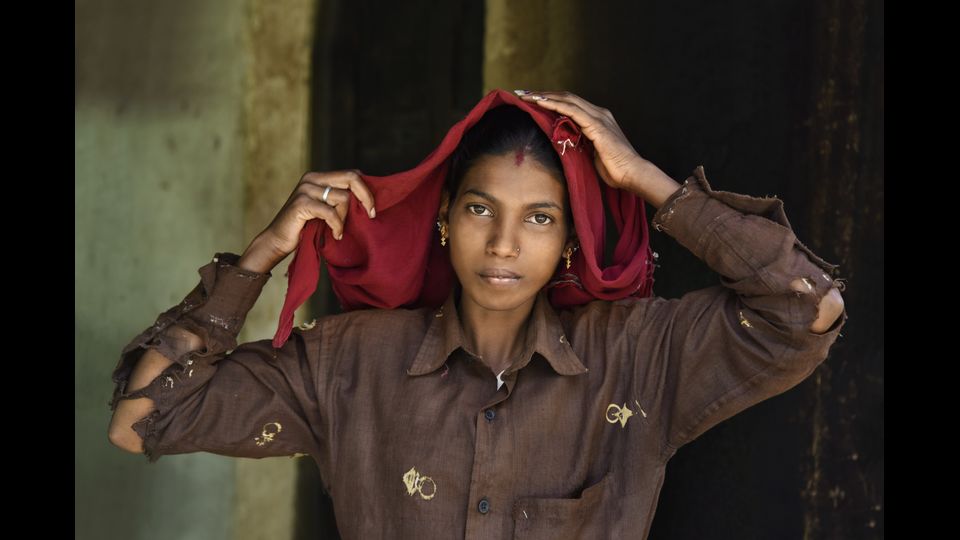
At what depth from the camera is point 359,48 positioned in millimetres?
3406

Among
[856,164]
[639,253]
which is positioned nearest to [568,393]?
[639,253]

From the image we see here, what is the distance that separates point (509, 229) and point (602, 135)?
10.4 inches

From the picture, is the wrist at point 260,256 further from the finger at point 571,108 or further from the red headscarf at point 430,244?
the finger at point 571,108

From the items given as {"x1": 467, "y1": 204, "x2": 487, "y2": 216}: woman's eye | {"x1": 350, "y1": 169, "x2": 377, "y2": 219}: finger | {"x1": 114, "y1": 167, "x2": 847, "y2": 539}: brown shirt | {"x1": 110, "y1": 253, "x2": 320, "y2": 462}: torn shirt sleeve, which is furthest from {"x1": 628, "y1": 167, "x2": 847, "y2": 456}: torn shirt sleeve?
{"x1": 110, "y1": 253, "x2": 320, "y2": 462}: torn shirt sleeve

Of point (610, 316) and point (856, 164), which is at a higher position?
point (856, 164)

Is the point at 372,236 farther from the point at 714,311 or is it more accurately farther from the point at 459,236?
the point at 714,311

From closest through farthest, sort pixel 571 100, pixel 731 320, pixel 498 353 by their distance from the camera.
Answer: pixel 731 320 < pixel 571 100 < pixel 498 353

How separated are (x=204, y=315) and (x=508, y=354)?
64 cm

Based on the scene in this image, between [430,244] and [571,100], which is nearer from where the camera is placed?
[571,100]

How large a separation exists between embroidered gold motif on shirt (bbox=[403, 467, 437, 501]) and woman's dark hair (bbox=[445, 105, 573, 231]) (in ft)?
1.88

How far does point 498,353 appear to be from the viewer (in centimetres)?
234

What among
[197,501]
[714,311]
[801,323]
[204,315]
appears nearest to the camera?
[801,323]

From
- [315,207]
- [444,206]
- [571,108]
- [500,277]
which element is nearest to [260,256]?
[315,207]

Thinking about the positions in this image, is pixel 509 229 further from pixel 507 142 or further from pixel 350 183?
pixel 350 183
